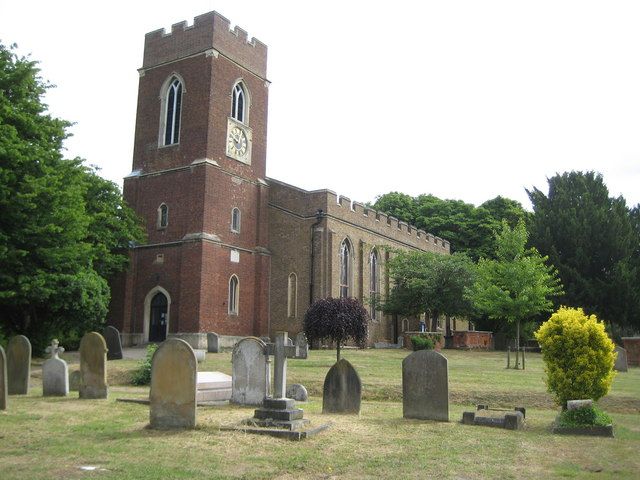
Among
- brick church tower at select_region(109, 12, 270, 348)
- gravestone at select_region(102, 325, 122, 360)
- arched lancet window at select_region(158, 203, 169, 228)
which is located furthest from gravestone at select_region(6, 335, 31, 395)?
arched lancet window at select_region(158, 203, 169, 228)

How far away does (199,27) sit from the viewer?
3222 centimetres

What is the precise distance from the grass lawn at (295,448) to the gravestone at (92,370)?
361mm

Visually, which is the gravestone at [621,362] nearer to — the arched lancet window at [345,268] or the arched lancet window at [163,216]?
the arched lancet window at [345,268]

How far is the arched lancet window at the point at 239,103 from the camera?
108 ft

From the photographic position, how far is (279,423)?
9.12 meters

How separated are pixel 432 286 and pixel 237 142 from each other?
1235 cm

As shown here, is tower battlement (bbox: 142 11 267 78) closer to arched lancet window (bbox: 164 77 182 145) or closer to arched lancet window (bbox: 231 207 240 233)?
arched lancet window (bbox: 164 77 182 145)

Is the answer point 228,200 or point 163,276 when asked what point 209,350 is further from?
point 228,200

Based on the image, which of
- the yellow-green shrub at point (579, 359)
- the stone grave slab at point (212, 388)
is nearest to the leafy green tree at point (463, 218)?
the stone grave slab at point (212, 388)

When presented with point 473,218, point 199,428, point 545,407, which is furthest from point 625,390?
point 473,218

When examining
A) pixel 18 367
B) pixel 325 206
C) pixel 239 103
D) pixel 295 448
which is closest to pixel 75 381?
pixel 18 367

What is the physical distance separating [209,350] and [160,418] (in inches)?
653

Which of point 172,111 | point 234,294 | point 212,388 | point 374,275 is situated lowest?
point 212,388

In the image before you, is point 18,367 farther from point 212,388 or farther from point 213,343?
point 213,343
